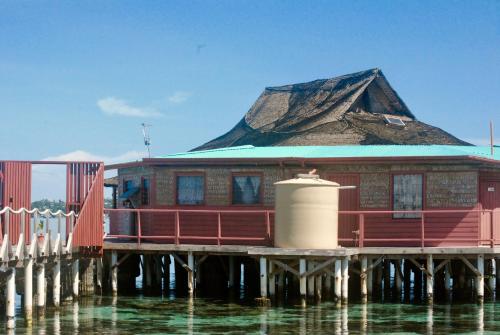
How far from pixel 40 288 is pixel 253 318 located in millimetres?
5513

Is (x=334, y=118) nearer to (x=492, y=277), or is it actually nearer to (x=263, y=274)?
(x=492, y=277)

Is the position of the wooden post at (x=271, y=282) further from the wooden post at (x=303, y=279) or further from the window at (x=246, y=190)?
the window at (x=246, y=190)

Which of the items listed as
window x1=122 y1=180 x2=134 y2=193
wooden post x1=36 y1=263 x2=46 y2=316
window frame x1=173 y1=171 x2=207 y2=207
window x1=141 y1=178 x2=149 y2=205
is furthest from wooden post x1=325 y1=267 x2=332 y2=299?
window x1=122 y1=180 x2=134 y2=193

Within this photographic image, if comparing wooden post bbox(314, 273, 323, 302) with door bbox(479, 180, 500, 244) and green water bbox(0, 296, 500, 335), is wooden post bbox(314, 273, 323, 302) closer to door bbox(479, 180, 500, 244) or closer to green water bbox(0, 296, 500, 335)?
green water bbox(0, 296, 500, 335)

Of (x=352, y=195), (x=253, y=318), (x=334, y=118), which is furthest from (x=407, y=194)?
(x=334, y=118)

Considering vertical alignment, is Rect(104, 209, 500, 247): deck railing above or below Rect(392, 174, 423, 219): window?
below

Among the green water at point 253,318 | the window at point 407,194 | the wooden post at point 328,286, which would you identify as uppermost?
the window at point 407,194

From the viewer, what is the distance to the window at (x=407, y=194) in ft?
84.3

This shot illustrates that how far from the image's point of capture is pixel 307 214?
23578 mm

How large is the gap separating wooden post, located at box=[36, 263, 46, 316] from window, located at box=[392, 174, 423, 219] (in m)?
10.1

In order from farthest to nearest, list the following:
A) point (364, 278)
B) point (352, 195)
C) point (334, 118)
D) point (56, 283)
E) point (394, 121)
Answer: point (394, 121), point (334, 118), point (352, 195), point (364, 278), point (56, 283)

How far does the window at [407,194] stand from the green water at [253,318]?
2752 millimetres

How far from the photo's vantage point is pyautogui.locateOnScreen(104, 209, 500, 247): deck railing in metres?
25.2

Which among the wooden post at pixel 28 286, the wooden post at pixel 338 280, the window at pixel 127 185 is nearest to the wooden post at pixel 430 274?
the wooden post at pixel 338 280
